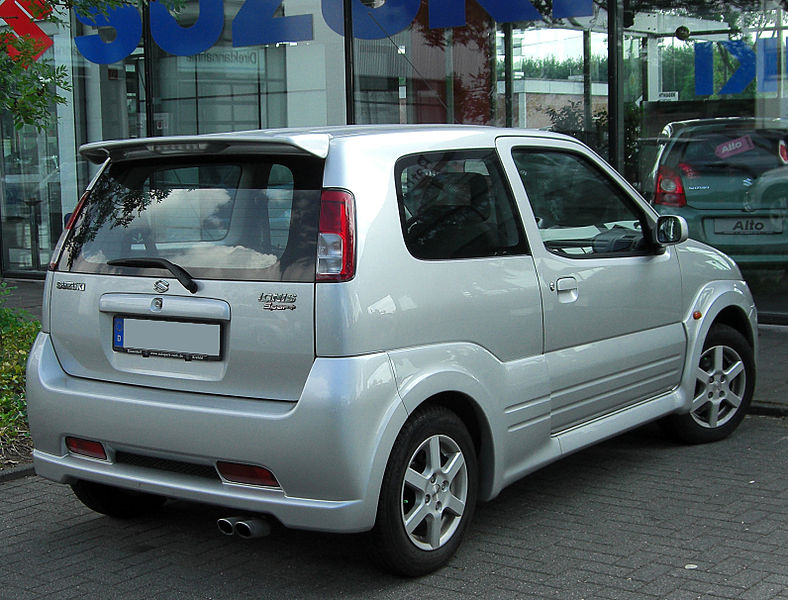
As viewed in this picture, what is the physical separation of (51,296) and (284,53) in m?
8.81

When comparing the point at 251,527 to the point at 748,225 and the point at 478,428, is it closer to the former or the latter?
the point at 478,428

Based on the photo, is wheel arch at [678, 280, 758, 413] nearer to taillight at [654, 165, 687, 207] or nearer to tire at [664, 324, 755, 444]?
tire at [664, 324, 755, 444]

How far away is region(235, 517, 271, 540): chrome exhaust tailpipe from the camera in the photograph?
3.94 m

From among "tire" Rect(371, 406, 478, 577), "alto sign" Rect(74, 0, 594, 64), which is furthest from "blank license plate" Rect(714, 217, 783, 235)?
"tire" Rect(371, 406, 478, 577)

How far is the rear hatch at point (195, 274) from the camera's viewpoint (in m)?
3.91

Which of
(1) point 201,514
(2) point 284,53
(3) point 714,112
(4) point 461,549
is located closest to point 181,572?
(1) point 201,514

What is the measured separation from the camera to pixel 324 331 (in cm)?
382

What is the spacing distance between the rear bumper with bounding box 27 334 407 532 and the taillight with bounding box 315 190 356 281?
317mm

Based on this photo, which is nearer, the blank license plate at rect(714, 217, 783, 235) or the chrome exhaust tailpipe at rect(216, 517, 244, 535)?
the chrome exhaust tailpipe at rect(216, 517, 244, 535)

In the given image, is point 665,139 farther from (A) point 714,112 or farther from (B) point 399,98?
(B) point 399,98

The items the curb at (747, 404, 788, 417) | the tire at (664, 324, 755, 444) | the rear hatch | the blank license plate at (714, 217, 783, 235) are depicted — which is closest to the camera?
the rear hatch

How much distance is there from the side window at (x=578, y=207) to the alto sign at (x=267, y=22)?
566cm

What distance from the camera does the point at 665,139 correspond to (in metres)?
10.4

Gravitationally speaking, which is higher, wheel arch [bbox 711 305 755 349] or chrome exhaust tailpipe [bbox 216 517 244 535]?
wheel arch [bbox 711 305 755 349]
